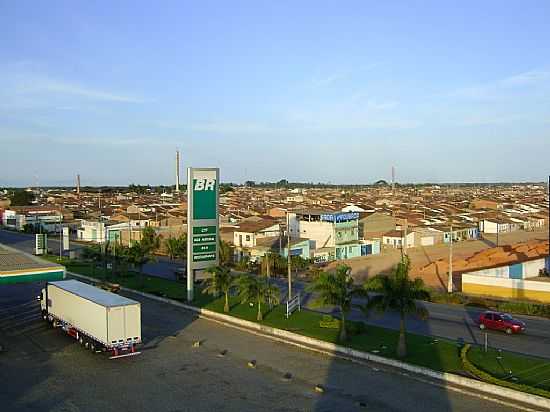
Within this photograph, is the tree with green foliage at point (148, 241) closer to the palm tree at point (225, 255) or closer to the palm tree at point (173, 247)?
the palm tree at point (173, 247)

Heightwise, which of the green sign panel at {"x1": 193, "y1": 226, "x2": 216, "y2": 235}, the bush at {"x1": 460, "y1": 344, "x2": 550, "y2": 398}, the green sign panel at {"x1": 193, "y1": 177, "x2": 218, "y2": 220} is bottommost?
the bush at {"x1": 460, "y1": 344, "x2": 550, "y2": 398}

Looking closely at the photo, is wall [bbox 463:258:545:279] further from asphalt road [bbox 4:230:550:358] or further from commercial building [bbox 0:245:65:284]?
commercial building [bbox 0:245:65:284]

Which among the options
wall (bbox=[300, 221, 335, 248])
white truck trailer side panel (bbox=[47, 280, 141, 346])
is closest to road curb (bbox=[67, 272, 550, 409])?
white truck trailer side panel (bbox=[47, 280, 141, 346])

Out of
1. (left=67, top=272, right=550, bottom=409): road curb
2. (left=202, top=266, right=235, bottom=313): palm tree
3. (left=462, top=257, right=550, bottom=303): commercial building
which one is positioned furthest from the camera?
(left=462, top=257, right=550, bottom=303): commercial building

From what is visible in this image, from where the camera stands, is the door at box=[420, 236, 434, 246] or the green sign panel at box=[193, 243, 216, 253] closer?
the green sign panel at box=[193, 243, 216, 253]

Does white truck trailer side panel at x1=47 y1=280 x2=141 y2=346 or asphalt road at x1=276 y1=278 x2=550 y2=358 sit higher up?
white truck trailer side panel at x1=47 y1=280 x2=141 y2=346

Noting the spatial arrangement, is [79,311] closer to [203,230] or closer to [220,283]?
[220,283]

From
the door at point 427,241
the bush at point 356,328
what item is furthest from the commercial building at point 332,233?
the bush at point 356,328

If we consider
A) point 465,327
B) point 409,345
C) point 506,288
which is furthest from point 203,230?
point 506,288
